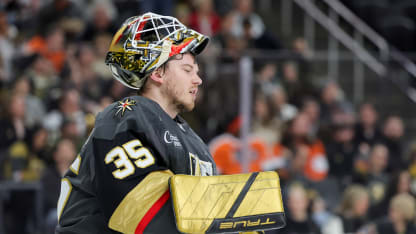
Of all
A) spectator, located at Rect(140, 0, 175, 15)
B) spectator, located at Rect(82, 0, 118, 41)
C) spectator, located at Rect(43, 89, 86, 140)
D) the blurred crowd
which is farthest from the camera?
spectator, located at Rect(82, 0, 118, 41)

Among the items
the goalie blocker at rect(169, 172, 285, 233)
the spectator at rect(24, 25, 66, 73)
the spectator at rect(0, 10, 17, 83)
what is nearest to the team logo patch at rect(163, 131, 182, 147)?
the goalie blocker at rect(169, 172, 285, 233)

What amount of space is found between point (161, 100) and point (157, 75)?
98 mm

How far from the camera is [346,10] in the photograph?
941 centimetres

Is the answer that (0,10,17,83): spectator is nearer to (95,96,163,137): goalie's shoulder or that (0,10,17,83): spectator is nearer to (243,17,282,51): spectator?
(243,17,282,51): spectator

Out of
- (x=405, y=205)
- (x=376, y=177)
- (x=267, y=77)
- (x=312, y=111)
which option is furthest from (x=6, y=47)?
(x=405, y=205)

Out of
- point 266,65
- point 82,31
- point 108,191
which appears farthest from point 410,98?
point 108,191

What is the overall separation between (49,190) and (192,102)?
3.28 meters

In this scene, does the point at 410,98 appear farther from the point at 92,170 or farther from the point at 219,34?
the point at 92,170

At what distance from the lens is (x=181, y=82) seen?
258cm

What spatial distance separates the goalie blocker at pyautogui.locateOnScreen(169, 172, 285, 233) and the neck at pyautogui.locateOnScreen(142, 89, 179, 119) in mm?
515

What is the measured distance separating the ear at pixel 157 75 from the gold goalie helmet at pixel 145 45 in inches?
1.0

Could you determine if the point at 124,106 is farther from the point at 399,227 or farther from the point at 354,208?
the point at 399,227

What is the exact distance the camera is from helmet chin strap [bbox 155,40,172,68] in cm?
250

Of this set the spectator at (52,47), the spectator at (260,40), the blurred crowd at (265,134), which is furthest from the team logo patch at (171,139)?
the spectator at (260,40)
